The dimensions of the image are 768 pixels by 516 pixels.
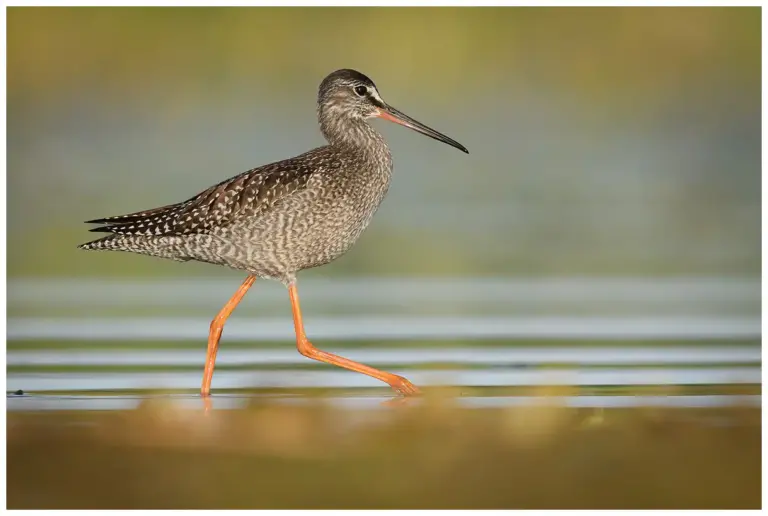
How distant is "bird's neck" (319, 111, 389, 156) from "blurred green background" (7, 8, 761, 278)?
23.7 feet

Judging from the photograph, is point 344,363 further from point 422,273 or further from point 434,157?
point 434,157

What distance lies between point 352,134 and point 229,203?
1.18m

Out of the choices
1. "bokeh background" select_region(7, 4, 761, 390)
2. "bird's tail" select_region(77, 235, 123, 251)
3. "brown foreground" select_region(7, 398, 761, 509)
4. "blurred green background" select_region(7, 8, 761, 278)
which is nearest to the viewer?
"brown foreground" select_region(7, 398, 761, 509)

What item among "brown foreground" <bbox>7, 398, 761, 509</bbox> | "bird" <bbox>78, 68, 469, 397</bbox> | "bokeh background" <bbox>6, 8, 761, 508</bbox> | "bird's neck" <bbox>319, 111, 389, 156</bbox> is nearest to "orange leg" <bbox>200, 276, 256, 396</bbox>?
"bird" <bbox>78, 68, 469, 397</bbox>

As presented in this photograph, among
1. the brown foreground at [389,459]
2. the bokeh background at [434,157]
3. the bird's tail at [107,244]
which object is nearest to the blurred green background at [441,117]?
the bokeh background at [434,157]

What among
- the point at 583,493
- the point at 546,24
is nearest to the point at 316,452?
the point at 583,493

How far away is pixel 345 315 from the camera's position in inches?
543

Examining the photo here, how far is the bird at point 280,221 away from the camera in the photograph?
34.7 ft

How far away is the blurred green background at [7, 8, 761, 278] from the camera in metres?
20.0

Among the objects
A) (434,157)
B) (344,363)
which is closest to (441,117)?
(434,157)

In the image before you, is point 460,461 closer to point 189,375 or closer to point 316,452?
point 316,452

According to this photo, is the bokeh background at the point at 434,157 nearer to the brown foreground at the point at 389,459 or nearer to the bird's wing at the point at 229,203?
the bird's wing at the point at 229,203

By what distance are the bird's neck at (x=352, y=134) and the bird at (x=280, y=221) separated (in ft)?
0.04

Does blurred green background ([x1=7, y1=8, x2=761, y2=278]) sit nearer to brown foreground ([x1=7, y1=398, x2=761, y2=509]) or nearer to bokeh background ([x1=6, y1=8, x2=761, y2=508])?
bokeh background ([x1=6, y1=8, x2=761, y2=508])
